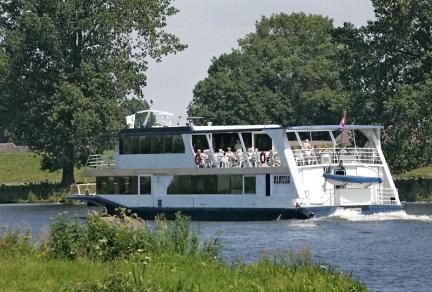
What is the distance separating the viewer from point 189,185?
6369 centimetres

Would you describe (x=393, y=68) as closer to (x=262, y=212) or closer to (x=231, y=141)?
(x=231, y=141)

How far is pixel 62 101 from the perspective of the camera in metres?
86.1

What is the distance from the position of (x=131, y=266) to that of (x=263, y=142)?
34.6 meters

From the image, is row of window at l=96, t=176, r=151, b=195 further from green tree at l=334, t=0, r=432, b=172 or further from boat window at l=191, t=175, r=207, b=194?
green tree at l=334, t=0, r=432, b=172

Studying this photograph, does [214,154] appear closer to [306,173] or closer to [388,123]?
[306,173]

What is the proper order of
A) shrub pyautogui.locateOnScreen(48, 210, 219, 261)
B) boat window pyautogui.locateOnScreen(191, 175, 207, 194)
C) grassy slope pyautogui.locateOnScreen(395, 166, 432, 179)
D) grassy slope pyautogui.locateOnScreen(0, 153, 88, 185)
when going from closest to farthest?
1. shrub pyautogui.locateOnScreen(48, 210, 219, 261)
2. boat window pyautogui.locateOnScreen(191, 175, 207, 194)
3. grassy slope pyautogui.locateOnScreen(395, 166, 432, 179)
4. grassy slope pyautogui.locateOnScreen(0, 153, 88, 185)

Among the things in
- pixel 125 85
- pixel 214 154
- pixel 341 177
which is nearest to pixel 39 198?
pixel 125 85

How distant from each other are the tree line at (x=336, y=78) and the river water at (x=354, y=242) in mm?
14018

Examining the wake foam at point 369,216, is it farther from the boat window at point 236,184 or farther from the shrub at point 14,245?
the shrub at point 14,245

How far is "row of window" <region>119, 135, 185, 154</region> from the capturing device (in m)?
63.9

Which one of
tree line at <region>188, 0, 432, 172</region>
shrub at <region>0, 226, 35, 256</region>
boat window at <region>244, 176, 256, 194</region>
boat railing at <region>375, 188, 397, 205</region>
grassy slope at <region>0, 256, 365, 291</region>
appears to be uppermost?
tree line at <region>188, 0, 432, 172</region>

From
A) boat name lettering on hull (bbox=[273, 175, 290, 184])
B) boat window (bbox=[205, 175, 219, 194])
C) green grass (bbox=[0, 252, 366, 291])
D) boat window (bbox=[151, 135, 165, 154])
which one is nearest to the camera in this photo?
green grass (bbox=[0, 252, 366, 291])

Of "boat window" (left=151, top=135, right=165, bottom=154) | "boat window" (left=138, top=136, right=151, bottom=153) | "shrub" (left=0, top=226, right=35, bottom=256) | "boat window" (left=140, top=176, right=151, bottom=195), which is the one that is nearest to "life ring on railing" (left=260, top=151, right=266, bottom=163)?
"boat window" (left=151, top=135, right=165, bottom=154)

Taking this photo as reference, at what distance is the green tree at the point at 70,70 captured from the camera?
8638 cm
